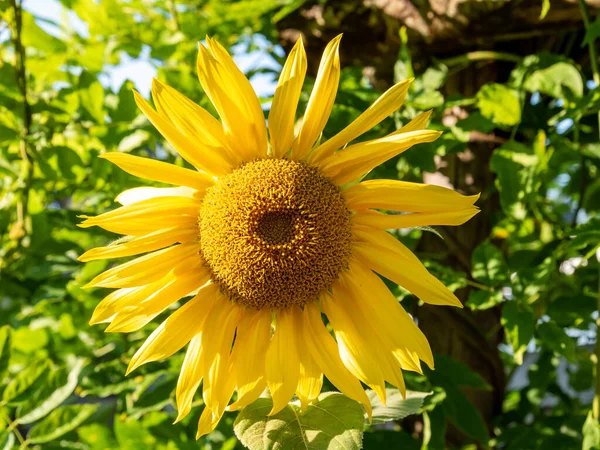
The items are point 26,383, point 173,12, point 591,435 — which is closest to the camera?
point 591,435

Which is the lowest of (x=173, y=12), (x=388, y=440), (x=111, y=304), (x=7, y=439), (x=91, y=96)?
(x=388, y=440)

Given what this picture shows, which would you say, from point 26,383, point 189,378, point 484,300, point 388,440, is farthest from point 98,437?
point 484,300

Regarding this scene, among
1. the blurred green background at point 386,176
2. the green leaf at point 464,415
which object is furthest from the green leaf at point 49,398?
the green leaf at point 464,415

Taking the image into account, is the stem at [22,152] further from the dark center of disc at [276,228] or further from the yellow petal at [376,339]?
the yellow petal at [376,339]

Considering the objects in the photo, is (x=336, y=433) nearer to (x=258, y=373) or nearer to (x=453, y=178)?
(x=258, y=373)

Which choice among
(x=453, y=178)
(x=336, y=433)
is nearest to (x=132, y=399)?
(x=336, y=433)

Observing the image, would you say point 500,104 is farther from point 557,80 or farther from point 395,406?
point 395,406
